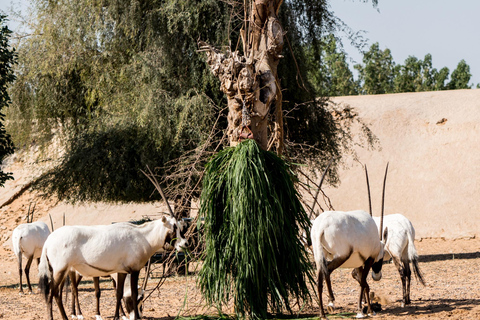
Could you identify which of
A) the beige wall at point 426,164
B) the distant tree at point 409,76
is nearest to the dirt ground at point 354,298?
the beige wall at point 426,164

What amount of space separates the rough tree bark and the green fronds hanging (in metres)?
0.52

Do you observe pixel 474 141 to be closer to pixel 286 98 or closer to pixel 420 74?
pixel 286 98

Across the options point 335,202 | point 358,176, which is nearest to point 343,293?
point 335,202

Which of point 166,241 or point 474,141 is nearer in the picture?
point 166,241

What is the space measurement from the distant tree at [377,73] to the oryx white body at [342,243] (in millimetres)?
57481

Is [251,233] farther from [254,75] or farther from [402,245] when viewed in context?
[402,245]

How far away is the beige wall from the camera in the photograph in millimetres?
31047

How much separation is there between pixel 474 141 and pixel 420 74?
3093 centimetres

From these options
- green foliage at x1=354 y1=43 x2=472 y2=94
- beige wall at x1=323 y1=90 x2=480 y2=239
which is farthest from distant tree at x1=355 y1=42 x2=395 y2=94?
beige wall at x1=323 y1=90 x2=480 y2=239

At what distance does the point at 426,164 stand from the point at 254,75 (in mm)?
30302

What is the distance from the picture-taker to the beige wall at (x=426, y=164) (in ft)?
102

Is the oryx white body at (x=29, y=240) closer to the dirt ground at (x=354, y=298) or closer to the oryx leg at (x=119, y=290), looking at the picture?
the dirt ground at (x=354, y=298)

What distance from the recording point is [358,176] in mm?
36250

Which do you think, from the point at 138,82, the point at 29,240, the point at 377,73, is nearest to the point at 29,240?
the point at 29,240
